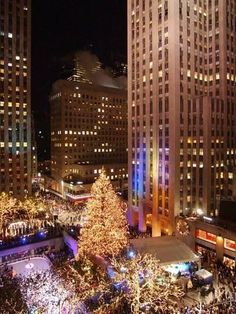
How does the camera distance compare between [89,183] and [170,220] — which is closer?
[170,220]

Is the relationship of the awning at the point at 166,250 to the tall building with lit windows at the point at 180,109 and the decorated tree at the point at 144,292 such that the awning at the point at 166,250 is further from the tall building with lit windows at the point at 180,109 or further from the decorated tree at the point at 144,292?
the tall building with lit windows at the point at 180,109

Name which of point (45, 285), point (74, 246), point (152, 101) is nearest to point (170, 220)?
point (74, 246)

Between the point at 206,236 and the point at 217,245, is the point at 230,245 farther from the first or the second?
the point at 206,236

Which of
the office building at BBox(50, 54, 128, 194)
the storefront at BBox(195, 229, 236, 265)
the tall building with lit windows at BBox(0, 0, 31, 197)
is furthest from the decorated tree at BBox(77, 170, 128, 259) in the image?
the office building at BBox(50, 54, 128, 194)

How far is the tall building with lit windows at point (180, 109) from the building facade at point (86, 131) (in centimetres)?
3808

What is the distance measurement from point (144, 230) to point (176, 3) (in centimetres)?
4149

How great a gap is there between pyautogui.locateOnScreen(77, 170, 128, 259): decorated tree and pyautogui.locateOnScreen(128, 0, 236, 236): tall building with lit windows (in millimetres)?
22516

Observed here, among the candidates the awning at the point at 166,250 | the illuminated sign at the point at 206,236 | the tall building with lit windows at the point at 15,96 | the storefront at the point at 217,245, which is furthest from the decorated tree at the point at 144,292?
the tall building with lit windows at the point at 15,96

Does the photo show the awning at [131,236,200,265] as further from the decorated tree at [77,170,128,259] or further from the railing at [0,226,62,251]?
the railing at [0,226,62,251]

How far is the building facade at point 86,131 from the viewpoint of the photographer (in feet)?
343

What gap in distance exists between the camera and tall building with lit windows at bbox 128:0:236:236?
56000 millimetres

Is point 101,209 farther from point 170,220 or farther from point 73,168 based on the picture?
point 73,168

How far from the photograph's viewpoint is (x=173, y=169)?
180ft

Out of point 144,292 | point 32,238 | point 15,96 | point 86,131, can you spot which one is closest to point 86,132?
point 86,131
